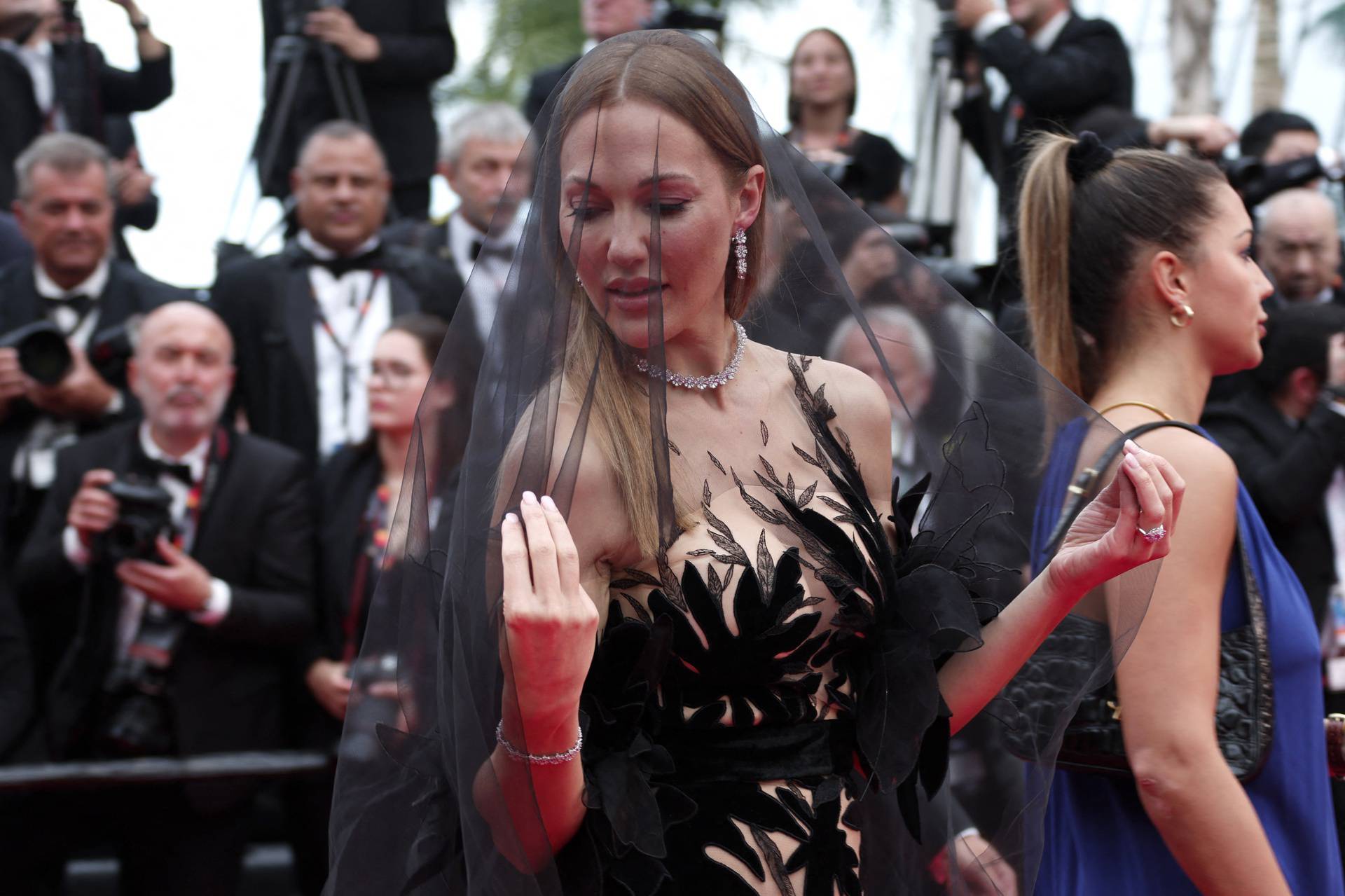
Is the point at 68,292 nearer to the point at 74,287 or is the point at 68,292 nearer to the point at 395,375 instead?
the point at 74,287

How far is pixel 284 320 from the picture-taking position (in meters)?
4.58

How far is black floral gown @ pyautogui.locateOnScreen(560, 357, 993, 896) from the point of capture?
1745 millimetres

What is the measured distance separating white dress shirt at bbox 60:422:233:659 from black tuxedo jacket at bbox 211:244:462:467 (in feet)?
1.67

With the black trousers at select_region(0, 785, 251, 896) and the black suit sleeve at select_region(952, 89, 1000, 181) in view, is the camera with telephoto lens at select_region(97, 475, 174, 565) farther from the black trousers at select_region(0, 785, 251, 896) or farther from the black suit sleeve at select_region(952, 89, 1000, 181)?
the black suit sleeve at select_region(952, 89, 1000, 181)

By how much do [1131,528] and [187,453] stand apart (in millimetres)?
2858

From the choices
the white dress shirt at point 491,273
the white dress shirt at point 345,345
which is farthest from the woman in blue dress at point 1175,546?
the white dress shirt at point 345,345

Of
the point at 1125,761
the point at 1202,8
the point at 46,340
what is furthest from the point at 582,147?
the point at 1202,8

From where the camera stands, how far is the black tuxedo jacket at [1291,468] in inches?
151

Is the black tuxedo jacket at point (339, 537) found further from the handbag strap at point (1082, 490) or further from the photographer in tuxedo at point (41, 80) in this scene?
the handbag strap at point (1082, 490)

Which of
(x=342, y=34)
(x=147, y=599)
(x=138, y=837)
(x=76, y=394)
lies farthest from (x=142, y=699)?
(x=342, y=34)

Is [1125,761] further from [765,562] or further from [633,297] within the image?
[633,297]

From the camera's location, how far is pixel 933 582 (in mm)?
1958

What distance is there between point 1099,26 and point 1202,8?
3.16 metres

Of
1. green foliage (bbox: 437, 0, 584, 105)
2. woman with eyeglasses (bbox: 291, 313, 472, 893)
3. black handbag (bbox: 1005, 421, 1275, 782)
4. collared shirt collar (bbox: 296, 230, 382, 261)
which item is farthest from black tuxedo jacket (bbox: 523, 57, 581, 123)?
green foliage (bbox: 437, 0, 584, 105)
